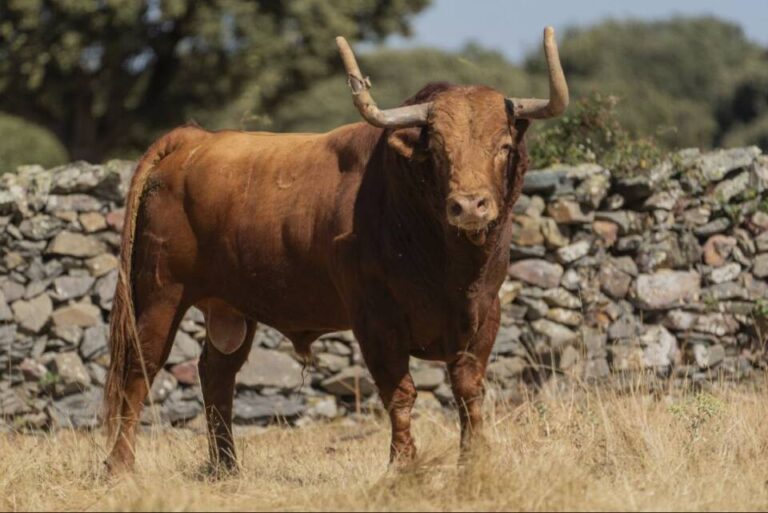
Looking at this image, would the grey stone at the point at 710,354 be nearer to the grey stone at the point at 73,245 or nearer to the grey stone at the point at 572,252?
the grey stone at the point at 572,252

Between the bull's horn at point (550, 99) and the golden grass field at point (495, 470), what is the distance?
4.67 feet

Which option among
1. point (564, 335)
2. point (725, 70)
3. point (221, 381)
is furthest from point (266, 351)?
point (725, 70)

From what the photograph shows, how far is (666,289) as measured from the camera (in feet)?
34.7

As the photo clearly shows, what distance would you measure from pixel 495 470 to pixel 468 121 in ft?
4.95

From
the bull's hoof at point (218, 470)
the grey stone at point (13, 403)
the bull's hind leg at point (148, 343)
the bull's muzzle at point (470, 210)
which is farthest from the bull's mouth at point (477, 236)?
the grey stone at point (13, 403)

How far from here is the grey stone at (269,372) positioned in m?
10.6

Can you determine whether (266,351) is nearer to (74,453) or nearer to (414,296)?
(74,453)

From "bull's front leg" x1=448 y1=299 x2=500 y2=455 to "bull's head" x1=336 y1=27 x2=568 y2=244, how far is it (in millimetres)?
576

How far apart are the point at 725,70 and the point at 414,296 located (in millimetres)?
53229

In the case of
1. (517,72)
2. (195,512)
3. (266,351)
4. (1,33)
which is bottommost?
(195,512)

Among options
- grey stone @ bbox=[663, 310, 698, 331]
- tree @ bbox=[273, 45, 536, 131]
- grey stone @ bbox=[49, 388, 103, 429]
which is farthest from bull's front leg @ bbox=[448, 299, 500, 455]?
tree @ bbox=[273, 45, 536, 131]

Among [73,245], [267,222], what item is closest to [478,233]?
[267,222]

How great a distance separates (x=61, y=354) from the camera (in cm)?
1057

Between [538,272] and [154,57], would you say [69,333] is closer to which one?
[538,272]
